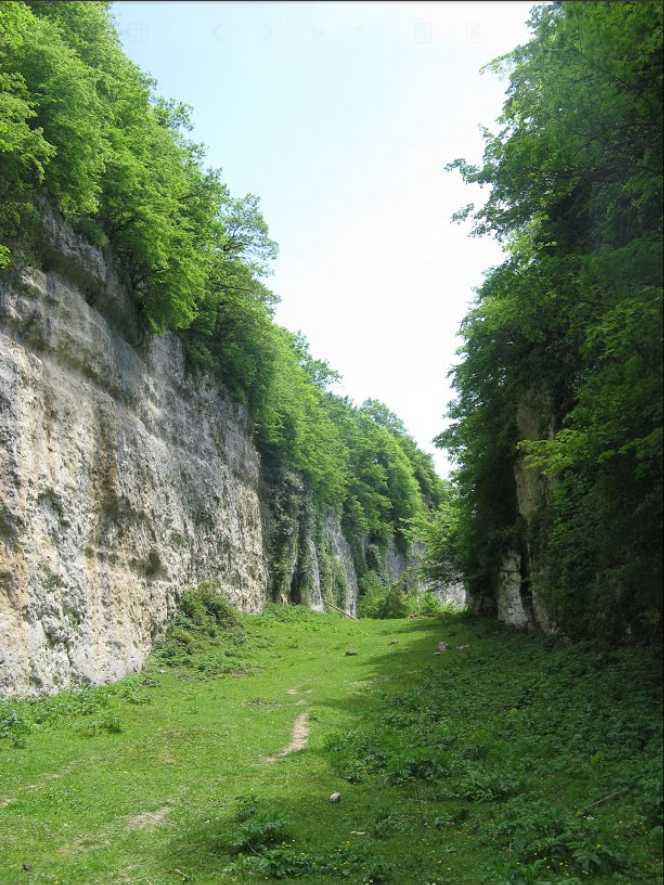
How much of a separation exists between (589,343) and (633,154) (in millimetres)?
3107

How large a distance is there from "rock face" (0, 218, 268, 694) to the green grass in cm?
183

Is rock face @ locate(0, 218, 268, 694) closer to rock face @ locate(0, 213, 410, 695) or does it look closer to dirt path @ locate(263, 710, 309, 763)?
rock face @ locate(0, 213, 410, 695)

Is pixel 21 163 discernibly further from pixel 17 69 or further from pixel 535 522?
pixel 535 522

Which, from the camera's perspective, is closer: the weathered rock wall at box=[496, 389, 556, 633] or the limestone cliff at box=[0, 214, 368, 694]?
the limestone cliff at box=[0, 214, 368, 694]

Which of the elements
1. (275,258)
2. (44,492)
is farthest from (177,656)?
(275,258)

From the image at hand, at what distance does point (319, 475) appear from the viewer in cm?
5006

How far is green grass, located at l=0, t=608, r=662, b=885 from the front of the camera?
23.3 feet

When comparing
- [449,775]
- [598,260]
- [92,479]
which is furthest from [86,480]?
[598,260]

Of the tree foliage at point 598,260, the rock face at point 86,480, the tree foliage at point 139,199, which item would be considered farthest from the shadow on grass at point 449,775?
the tree foliage at point 139,199

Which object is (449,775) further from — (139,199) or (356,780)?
(139,199)

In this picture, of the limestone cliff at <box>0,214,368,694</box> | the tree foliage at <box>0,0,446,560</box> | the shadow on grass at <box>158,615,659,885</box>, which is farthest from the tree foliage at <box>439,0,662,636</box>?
the limestone cliff at <box>0,214,368,694</box>

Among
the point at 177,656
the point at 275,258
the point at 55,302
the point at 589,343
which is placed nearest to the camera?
the point at 589,343

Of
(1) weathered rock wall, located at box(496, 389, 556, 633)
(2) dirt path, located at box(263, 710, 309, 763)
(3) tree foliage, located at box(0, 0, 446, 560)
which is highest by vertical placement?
(3) tree foliage, located at box(0, 0, 446, 560)

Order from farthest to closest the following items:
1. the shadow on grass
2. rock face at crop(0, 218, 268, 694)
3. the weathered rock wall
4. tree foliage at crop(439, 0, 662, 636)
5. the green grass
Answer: the weathered rock wall
rock face at crop(0, 218, 268, 694)
tree foliage at crop(439, 0, 662, 636)
the shadow on grass
the green grass
